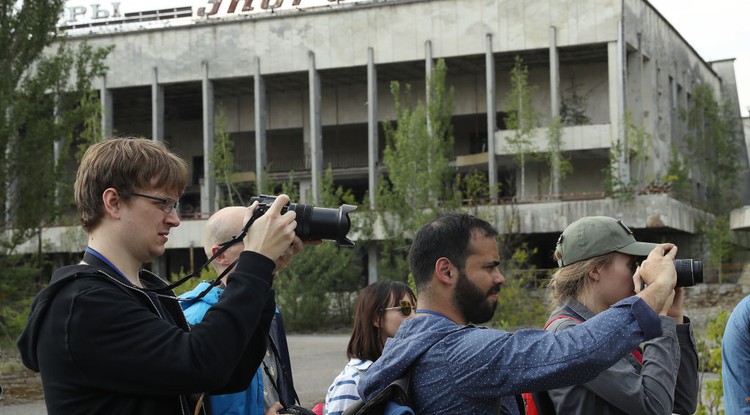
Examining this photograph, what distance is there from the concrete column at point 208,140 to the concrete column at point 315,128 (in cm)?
527

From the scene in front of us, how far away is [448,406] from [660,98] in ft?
156

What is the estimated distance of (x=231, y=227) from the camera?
15.8 ft

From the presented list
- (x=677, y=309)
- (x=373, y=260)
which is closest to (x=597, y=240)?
(x=677, y=309)

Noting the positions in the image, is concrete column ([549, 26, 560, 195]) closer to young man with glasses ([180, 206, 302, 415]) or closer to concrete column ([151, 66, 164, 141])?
concrete column ([151, 66, 164, 141])

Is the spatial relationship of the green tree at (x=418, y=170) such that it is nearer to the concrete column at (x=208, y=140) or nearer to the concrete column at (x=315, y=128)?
the concrete column at (x=315, y=128)

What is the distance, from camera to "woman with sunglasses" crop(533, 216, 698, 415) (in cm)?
368

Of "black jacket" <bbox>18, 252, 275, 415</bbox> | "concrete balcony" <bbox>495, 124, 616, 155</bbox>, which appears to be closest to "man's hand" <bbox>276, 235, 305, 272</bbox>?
"black jacket" <bbox>18, 252, 275, 415</bbox>

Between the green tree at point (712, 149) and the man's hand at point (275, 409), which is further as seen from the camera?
the green tree at point (712, 149)

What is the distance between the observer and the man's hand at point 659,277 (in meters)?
3.23

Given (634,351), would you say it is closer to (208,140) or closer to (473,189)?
(473,189)

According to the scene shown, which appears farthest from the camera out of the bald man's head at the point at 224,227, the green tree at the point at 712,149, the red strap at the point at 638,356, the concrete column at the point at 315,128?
the green tree at the point at 712,149

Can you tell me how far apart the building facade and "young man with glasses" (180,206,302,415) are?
35854 mm

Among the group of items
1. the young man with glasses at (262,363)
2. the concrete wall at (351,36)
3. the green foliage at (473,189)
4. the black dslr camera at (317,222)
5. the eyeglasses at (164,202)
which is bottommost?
the young man with glasses at (262,363)

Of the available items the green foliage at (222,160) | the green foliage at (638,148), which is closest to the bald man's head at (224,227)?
the green foliage at (638,148)
